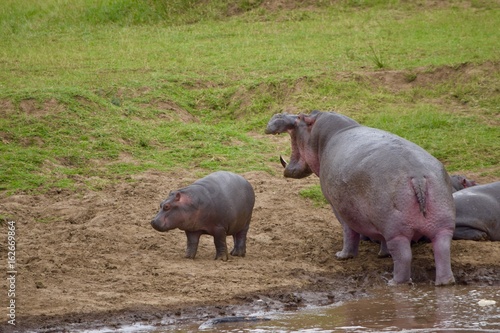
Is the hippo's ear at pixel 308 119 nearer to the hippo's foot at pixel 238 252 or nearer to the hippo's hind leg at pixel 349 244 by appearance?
the hippo's hind leg at pixel 349 244

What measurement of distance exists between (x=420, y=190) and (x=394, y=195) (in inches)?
8.2

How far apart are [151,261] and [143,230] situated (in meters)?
1.01

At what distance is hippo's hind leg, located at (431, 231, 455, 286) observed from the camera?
7.46m

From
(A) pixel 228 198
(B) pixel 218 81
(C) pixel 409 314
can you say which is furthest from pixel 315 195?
(B) pixel 218 81

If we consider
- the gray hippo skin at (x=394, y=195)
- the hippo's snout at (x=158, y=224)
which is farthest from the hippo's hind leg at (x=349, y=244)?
the hippo's snout at (x=158, y=224)

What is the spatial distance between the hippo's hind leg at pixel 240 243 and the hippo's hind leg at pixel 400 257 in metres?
1.55

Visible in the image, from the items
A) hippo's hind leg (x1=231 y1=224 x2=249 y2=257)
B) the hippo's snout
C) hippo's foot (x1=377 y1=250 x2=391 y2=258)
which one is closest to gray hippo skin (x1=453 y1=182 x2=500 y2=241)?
hippo's foot (x1=377 y1=250 x2=391 y2=258)

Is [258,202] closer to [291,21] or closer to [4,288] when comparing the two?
[4,288]

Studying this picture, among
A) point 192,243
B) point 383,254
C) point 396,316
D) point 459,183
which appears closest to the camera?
point 396,316

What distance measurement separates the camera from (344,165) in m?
8.01

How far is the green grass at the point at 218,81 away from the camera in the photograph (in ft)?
37.4

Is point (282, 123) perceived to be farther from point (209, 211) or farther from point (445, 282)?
point (445, 282)

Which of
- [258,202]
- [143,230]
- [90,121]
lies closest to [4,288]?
[143,230]

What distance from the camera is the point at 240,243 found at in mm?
8633
